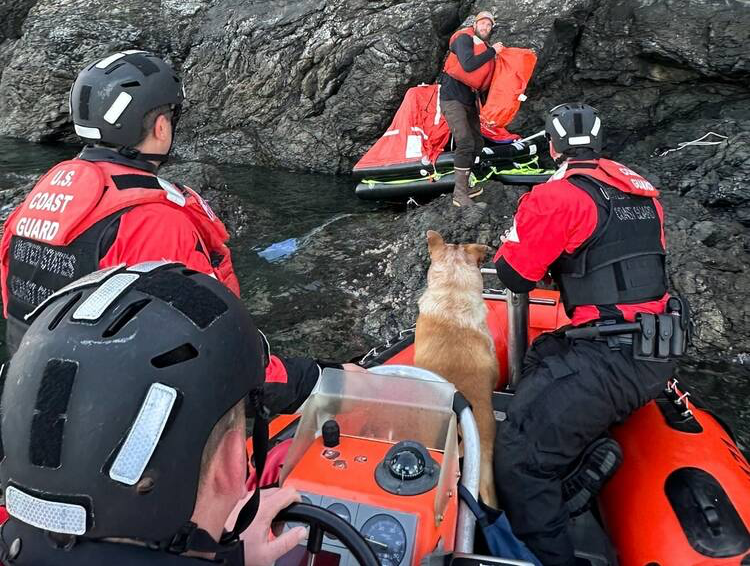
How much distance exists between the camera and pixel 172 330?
1205 millimetres

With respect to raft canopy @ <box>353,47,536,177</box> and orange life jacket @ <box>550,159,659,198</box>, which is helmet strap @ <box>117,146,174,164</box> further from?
raft canopy @ <box>353,47,536,177</box>

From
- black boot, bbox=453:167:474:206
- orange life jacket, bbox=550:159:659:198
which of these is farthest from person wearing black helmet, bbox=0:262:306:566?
black boot, bbox=453:167:474:206

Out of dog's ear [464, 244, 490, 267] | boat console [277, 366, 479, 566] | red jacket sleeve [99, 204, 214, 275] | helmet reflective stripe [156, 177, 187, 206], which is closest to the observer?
boat console [277, 366, 479, 566]

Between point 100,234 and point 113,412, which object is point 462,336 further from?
point 113,412

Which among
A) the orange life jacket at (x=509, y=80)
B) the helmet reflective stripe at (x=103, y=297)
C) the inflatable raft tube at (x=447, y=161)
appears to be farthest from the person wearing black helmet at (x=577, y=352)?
the inflatable raft tube at (x=447, y=161)

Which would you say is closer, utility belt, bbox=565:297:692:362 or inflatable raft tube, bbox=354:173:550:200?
utility belt, bbox=565:297:692:362

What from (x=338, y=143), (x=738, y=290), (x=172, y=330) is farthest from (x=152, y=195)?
(x=338, y=143)

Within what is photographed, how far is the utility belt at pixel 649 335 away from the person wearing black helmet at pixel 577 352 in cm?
2

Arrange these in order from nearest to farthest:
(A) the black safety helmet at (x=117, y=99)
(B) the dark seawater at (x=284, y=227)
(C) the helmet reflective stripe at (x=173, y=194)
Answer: (C) the helmet reflective stripe at (x=173, y=194) < (A) the black safety helmet at (x=117, y=99) < (B) the dark seawater at (x=284, y=227)

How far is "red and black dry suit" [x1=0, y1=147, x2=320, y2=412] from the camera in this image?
2.38m

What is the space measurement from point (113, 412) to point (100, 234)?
1.51m

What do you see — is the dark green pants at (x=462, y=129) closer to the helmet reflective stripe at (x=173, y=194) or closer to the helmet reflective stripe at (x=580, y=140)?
the helmet reflective stripe at (x=580, y=140)

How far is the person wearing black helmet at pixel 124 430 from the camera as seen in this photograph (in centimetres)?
108

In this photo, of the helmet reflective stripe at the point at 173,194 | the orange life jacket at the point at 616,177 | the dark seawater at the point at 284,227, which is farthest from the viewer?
the dark seawater at the point at 284,227
